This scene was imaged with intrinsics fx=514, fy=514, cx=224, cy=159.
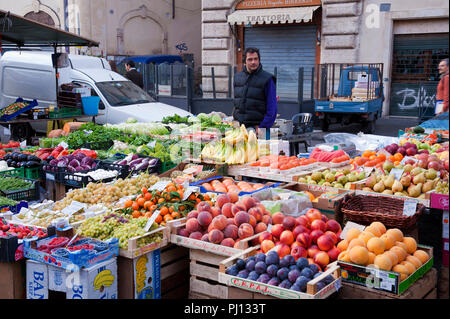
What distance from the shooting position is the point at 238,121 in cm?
726

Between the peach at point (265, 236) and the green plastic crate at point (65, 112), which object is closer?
the peach at point (265, 236)

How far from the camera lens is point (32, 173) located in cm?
659

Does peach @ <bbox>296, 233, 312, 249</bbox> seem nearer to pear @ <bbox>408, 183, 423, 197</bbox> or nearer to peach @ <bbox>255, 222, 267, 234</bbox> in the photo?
peach @ <bbox>255, 222, 267, 234</bbox>

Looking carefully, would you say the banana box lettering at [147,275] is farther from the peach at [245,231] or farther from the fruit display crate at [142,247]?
the peach at [245,231]

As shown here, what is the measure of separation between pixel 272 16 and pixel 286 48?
138cm

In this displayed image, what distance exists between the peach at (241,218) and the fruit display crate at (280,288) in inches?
21.1

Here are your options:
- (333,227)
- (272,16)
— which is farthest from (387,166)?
(272,16)

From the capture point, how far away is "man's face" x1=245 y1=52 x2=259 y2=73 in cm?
677

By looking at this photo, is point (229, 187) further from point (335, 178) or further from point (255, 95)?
point (255, 95)

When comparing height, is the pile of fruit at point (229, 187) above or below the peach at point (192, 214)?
above

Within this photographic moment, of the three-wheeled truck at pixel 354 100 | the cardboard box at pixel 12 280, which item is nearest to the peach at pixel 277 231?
the cardboard box at pixel 12 280

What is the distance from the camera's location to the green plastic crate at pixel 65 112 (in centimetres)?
1024

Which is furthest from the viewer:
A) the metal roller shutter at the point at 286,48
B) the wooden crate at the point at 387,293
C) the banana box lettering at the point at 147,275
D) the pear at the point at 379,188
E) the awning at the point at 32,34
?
the metal roller shutter at the point at 286,48
